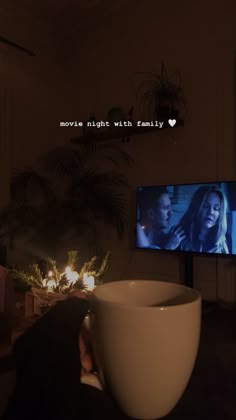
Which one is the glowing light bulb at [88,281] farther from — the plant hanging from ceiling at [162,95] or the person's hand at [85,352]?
the plant hanging from ceiling at [162,95]

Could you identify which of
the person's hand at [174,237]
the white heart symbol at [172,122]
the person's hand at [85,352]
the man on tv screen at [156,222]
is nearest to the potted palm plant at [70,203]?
the man on tv screen at [156,222]

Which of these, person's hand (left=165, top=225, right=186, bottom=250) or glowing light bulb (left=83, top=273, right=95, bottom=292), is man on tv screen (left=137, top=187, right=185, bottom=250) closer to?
person's hand (left=165, top=225, right=186, bottom=250)

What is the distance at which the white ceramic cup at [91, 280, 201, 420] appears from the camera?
12.7 inches

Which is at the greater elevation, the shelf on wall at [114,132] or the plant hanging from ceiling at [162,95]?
the plant hanging from ceiling at [162,95]

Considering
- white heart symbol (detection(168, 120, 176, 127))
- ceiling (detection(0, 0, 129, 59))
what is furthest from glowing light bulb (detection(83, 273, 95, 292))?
ceiling (detection(0, 0, 129, 59))

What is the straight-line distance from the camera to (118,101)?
2.68 metres

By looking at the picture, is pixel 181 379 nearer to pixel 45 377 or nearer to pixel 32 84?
pixel 45 377

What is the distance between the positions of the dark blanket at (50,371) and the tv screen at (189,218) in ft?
4.88

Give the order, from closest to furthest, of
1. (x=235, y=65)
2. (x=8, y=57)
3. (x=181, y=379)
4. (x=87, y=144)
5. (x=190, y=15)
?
1. (x=181, y=379)
2. (x=235, y=65)
3. (x=190, y=15)
4. (x=8, y=57)
5. (x=87, y=144)

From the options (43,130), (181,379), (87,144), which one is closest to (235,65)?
(87,144)

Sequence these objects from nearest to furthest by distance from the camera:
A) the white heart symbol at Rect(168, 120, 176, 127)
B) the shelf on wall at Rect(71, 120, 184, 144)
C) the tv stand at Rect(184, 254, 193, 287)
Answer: the tv stand at Rect(184, 254, 193, 287) → the white heart symbol at Rect(168, 120, 176, 127) → the shelf on wall at Rect(71, 120, 184, 144)

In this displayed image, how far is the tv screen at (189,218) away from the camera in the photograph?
5.75ft

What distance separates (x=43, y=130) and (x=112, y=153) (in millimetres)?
662

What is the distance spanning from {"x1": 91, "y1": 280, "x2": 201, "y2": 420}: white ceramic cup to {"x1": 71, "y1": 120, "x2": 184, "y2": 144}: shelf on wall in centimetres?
201
